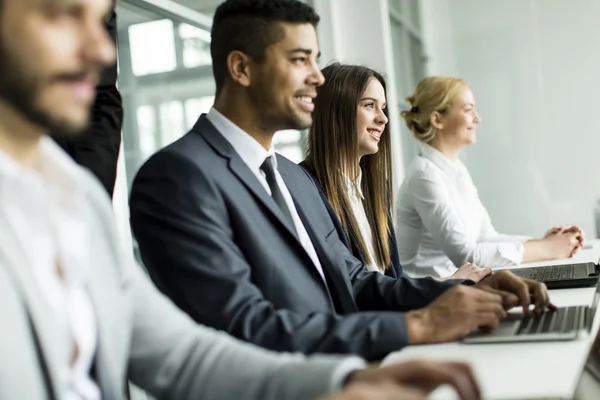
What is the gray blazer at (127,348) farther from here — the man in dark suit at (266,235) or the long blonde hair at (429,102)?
the long blonde hair at (429,102)

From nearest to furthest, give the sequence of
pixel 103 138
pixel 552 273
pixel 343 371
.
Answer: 1. pixel 343 371
2. pixel 103 138
3. pixel 552 273

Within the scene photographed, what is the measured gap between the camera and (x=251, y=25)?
1.93 m

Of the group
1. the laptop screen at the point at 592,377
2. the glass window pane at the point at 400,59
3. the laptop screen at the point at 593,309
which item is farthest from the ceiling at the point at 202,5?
the glass window pane at the point at 400,59

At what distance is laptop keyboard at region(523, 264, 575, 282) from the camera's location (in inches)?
92.4

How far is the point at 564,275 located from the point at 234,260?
1270mm

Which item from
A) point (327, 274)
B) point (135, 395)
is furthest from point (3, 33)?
point (135, 395)

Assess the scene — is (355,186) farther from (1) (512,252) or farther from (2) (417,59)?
(2) (417,59)

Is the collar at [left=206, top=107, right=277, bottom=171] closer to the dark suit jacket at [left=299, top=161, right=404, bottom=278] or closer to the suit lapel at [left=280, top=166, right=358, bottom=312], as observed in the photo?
the suit lapel at [left=280, top=166, right=358, bottom=312]

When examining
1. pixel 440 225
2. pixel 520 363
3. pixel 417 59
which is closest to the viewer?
pixel 520 363

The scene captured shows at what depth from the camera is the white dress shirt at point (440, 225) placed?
326 cm

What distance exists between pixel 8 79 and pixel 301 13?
1.17m

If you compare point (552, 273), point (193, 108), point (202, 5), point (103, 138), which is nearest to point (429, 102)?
point (202, 5)

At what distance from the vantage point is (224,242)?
1576 millimetres

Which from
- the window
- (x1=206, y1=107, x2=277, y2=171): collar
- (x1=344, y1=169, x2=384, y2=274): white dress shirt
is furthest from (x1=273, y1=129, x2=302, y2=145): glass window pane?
(x1=206, y1=107, x2=277, y2=171): collar
